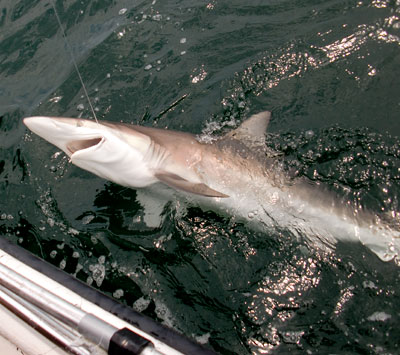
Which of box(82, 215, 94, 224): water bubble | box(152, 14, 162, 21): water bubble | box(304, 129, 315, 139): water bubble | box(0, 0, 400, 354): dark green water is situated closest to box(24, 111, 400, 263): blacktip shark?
box(0, 0, 400, 354): dark green water

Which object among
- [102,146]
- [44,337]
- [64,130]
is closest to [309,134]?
[102,146]

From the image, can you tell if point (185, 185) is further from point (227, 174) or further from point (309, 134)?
point (309, 134)

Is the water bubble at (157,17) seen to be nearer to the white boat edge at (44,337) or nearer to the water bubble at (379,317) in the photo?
the white boat edge at (44,337)

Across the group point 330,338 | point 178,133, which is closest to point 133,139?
point 178,133

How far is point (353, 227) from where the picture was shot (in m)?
2.97

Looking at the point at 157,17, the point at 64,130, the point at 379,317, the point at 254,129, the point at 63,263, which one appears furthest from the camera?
the point at 157,17

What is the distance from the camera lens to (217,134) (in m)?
3.83

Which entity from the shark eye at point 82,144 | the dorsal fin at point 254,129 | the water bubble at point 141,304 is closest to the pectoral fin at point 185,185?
the shark eye at point 82,144

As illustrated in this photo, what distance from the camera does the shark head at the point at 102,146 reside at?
2.85m

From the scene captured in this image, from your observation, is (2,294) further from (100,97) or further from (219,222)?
(100,97)

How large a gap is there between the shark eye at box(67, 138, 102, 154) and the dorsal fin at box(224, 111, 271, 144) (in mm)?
1077

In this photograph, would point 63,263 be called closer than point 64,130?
No

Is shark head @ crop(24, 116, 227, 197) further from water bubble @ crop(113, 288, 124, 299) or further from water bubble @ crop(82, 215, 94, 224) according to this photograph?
water bubble @ crop(113, 288, 124, 299)

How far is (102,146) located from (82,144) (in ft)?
0.84
